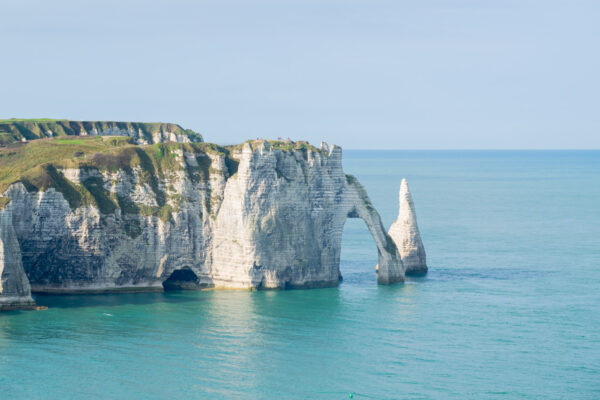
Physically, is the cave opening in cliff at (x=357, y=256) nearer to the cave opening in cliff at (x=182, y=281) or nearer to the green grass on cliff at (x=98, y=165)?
the cave opening in cliff at (x=182, y=281)

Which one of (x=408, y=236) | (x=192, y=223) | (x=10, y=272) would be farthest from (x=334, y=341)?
(x=10, y=272)

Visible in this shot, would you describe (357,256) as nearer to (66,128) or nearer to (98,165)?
(98,165)

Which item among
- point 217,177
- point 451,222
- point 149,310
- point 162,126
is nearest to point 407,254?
point 217,177

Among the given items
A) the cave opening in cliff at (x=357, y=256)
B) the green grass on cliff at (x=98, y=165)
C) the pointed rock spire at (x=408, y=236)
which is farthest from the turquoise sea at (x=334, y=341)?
the green grass on cliff at (x=98, y=165)

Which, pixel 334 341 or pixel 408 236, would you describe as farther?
pixel 408 236

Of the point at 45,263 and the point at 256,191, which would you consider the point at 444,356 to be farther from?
the point at 45,263

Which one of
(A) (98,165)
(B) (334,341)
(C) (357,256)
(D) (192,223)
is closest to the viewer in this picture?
(B) (334,341)
